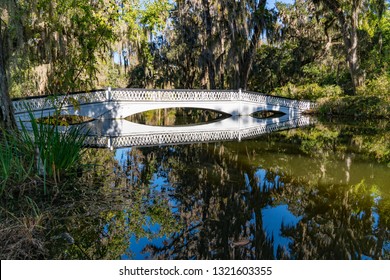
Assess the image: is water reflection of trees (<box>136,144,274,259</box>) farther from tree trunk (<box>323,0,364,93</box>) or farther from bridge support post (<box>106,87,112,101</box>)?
tree trunk (<box>323,0,364,93</box>)

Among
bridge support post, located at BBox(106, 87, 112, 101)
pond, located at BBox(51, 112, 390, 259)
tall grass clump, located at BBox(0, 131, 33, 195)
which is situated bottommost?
pond, located at BBox(51, 112, 390, 259)

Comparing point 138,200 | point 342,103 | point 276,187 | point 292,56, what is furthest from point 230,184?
point 292,56

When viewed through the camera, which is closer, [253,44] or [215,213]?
[215,213]

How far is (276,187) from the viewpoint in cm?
526

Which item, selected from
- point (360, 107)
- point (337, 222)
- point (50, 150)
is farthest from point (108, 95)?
point (337, 222)

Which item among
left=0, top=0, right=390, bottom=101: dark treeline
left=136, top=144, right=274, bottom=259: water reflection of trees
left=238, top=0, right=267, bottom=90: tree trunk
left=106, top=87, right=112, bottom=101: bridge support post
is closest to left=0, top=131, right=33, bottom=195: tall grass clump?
left=136, top=144, right=274, bottom=259: water reflection of trees

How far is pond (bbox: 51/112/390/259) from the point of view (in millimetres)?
3121

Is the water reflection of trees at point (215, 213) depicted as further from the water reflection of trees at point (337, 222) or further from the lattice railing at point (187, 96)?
the lattice railing at point (187, 96)

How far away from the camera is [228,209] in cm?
417

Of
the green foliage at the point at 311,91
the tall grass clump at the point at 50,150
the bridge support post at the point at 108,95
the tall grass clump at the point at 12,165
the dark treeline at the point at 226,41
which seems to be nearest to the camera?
the tall grass clump at the point at 12,165

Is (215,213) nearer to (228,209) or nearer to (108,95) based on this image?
(228,209)

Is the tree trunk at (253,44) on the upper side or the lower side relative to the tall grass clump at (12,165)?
upper

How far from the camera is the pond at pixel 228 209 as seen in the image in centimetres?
312

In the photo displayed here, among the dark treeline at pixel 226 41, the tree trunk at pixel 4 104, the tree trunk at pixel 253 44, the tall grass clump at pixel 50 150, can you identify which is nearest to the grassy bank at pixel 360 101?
the dark treeline at pixel 226 41
